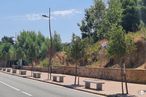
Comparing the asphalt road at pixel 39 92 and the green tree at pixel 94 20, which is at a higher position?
the green tree at pixel 94 20

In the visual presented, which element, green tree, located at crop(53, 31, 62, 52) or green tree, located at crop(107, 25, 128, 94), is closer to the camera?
green tree, located at crop(107, 25, 128, 94)

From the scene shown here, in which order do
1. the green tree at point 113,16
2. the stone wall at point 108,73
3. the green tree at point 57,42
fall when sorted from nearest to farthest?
the stone wall at point 108,73 → the green tree at point 113,16 → the green tree at point 57,42

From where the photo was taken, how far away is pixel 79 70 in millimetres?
51531

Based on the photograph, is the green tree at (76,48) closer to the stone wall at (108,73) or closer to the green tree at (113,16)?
the stone wall at (108,73)

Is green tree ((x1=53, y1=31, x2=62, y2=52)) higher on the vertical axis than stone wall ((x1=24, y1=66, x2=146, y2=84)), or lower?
higher

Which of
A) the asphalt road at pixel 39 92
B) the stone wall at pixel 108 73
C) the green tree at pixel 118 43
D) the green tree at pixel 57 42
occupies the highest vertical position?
the green tree at pixel 57 42

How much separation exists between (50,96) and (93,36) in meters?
54.8

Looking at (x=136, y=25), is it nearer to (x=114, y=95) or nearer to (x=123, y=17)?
(x=123, y=17)

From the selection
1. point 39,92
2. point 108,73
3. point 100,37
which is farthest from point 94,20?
point 39,92

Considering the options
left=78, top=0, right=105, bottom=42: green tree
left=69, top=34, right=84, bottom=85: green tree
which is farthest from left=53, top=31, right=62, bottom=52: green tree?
left=69, top=34, right=84, bottom=85: green tree

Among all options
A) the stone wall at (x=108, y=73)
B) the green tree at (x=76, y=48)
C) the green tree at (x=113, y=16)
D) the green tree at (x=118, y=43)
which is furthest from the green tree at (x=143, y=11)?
the green tree at (x=118, y=43)

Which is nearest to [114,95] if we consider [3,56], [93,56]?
[93,56]

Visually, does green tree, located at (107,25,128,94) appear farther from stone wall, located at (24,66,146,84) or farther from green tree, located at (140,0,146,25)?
green tree, located at (140,0,146,25)

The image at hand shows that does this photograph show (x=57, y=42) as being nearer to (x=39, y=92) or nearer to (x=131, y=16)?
(x=131, y=16)
